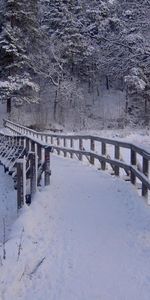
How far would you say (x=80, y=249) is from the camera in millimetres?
6500

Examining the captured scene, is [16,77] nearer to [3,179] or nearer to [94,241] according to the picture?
[3,179]

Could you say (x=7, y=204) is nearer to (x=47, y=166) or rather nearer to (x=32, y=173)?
(x=47, y=166)

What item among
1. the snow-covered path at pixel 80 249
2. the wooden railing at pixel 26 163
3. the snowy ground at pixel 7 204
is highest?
the wooden railing at pixel 26 163

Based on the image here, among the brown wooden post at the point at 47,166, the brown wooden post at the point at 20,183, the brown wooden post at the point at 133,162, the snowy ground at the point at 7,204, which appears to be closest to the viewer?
the brown wooden post at the point at 20,183

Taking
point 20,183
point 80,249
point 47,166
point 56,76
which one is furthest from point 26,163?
point 56,76

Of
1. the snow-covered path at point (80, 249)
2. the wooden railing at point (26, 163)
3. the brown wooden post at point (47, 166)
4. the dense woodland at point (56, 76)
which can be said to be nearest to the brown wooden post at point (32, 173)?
the wooden railing at point (26, 163)

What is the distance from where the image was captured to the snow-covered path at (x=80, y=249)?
17.1 feet

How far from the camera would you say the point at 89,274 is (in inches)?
222

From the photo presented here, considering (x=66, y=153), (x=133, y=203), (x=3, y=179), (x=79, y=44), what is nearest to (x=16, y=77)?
(x=79, y=44)

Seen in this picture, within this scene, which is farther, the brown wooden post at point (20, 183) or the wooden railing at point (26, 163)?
the wooden railing at point (26, 163)

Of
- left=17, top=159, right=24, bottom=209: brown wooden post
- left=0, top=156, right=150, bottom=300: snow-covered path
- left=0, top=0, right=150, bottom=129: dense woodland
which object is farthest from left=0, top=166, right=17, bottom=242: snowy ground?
left=0, top=0, right=150, bottom=129: dense woodland

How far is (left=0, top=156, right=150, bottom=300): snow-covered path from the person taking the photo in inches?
205

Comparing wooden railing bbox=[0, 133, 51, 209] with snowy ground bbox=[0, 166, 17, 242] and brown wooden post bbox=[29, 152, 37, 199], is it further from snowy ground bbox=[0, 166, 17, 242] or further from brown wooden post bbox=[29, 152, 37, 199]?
snowy ground bbox=[0, 166, 17, 242]

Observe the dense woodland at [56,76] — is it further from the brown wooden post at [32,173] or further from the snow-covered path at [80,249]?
the snow-covered path at [80,249]
